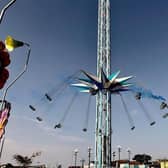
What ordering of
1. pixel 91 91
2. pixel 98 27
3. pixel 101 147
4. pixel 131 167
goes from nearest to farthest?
pixel 101 147 → pixel 91 91 → pixel 98 27 → pixel 131 167

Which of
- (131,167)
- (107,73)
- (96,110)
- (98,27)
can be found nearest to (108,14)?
(98,27)

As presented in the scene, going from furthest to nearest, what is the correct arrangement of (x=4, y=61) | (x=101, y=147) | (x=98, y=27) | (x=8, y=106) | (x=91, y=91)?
(x=98, y=27) → (x=91, y=91) → (x=101, y=147) → (x=8, y=106) → (x=4, y=61)

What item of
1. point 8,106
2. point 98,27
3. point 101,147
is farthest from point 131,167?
point 8,106

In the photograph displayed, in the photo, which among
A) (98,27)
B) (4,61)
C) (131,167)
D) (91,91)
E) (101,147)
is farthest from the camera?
(131,167)

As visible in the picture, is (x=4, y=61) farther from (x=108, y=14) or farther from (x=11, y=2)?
(x=108, y=14)

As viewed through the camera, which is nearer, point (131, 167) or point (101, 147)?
point (101, 147)

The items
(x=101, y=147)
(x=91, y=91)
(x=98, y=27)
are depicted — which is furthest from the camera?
(x=98, y=27)

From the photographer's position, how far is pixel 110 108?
37.6 metres

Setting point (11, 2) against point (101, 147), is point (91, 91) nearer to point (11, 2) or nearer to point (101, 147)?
point (101, 147)

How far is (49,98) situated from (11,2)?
35.8 m

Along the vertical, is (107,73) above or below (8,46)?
above

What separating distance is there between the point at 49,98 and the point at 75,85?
5002 mm

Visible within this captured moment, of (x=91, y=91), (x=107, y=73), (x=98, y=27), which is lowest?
(x=91, y=91)

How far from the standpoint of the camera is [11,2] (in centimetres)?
608
